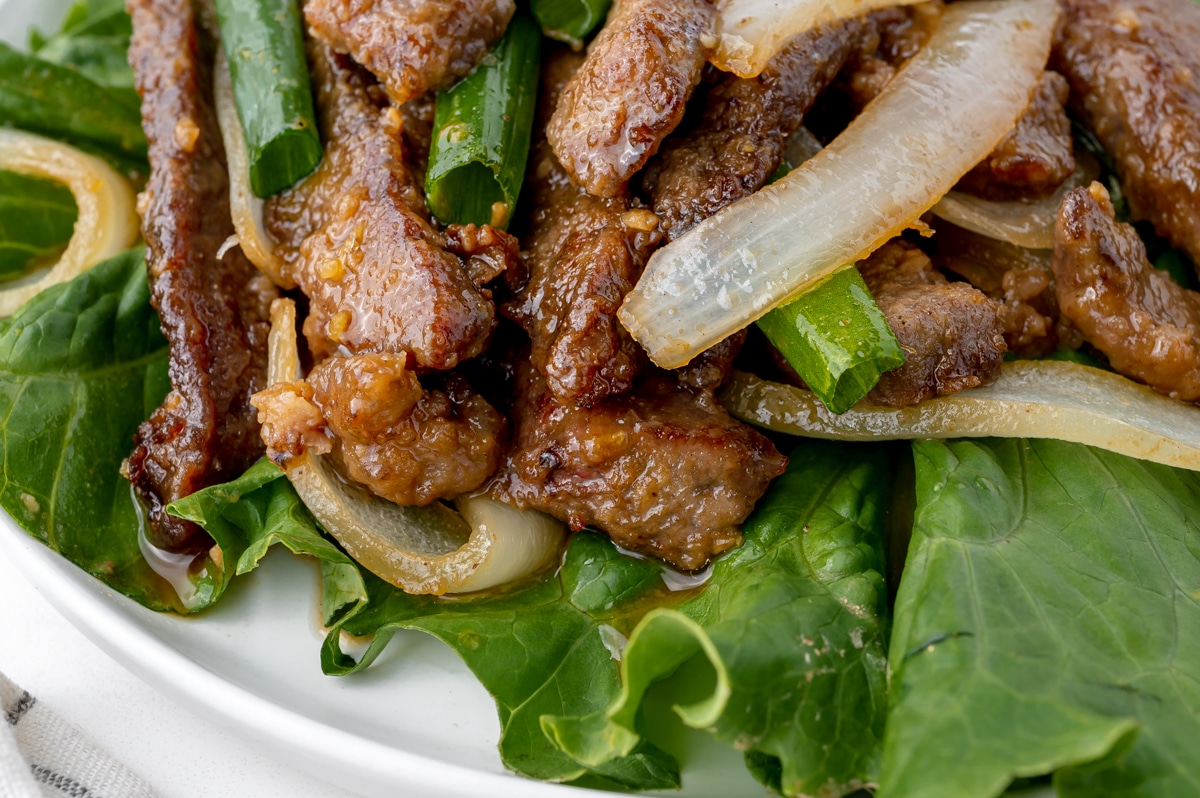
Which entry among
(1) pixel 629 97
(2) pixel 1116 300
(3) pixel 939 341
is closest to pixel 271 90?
(1) pixel 629 97

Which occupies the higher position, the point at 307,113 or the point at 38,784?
the point at 307,113

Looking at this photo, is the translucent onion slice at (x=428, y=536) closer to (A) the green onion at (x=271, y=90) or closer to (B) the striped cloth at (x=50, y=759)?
(B) the striped cloth at (x=50, y=759)

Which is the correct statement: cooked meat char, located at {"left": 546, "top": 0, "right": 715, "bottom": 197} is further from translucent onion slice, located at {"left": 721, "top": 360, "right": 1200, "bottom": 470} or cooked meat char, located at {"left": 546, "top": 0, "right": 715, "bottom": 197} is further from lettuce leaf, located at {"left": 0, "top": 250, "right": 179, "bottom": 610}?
lettuce leaf, located at {"left": 0, "top": 250, "right": 179, "bottom": 610}

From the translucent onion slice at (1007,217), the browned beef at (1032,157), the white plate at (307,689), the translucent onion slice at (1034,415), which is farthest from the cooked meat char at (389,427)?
the browned beef at (1032,157)

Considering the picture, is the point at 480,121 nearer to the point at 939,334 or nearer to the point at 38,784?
the point at 939,334

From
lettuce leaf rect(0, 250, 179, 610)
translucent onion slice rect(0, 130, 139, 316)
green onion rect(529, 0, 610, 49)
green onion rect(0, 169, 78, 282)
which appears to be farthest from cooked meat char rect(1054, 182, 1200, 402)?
green onion rect(0, 169, 78, 282)

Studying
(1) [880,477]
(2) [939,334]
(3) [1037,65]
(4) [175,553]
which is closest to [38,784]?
(4) [175,553]
